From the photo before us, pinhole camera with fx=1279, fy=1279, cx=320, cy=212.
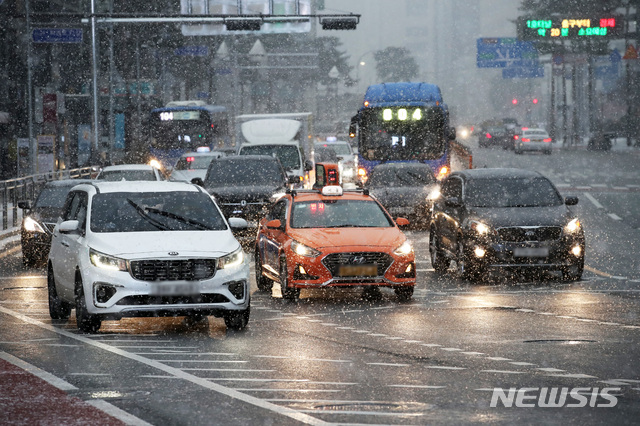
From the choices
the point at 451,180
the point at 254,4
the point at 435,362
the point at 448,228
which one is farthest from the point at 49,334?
the point at 254,4

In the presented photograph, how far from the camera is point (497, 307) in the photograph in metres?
15.3

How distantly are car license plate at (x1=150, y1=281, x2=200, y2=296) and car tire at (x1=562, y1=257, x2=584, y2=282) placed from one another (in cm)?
725

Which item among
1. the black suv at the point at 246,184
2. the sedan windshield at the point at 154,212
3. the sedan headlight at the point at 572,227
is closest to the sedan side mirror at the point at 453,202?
the sedan headlight at the point at 572,227

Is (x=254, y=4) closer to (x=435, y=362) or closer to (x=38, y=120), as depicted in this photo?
(x=38, y=120)

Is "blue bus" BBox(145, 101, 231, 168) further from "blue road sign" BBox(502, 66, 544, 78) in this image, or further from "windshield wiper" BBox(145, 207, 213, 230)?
"blue road sign" BBox(502, 66, 544, 78)

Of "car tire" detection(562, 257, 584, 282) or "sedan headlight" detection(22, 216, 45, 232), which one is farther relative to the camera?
"sedan headlight" detection(22, 216, 45, 232)

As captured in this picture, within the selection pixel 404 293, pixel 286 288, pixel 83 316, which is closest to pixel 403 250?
pixel 404 293

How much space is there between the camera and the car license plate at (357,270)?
15898 millimetres

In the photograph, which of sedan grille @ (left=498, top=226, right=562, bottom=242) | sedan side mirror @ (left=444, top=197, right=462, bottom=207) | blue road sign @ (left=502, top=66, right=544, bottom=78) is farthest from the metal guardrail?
blue road sign @ (left=502, top=66, right=544, bottom=78)

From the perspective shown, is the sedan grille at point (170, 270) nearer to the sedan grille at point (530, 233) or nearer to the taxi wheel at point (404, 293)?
the taxi wheel at point (404, 293)

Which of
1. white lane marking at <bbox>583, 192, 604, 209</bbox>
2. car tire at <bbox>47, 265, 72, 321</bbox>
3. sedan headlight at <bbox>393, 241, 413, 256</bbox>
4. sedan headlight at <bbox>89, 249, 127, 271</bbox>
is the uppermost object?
sedan headlight at <bbox>89, 249, 127, 271</bbox>

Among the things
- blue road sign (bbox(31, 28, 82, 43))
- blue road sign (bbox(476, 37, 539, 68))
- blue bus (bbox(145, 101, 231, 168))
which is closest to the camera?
blue road sign (bbox(31, 28, 82, 43))

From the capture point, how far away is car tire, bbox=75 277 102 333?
13.0m

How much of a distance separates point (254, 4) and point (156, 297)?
3462 centimetres
